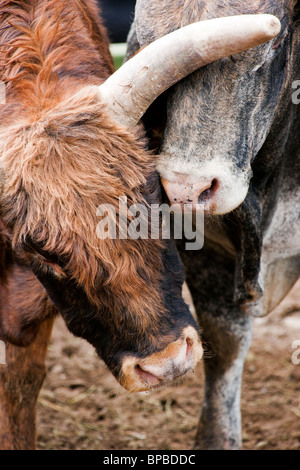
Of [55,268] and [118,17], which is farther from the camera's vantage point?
[118,17]

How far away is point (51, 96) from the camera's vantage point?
129 inches

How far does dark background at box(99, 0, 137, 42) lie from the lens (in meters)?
5.55

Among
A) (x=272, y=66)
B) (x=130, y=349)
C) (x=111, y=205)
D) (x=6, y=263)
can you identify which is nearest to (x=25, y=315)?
(x=6, y=263)

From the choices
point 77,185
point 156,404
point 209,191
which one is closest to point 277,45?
point 209,191

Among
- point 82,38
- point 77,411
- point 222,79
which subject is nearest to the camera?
point 222,79

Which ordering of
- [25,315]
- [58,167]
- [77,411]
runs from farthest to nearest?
1. [77,411]
2. [25,315]
3. [58,167]

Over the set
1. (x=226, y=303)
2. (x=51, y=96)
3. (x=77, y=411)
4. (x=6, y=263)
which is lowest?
(x=77, y=411)

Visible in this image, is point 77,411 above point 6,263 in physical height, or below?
below

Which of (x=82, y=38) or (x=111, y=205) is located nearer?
(x=111, y=205)

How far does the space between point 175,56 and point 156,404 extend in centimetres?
347

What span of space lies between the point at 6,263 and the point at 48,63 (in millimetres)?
1180

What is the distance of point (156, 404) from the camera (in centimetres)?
572

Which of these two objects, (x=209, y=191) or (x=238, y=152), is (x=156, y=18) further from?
(x=209, y=191)

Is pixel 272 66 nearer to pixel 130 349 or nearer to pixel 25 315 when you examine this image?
pixel 130 349
